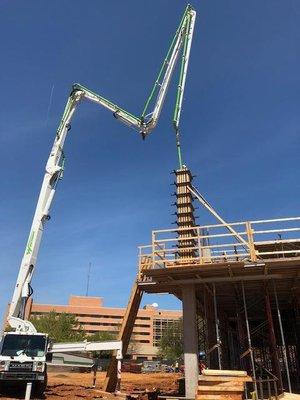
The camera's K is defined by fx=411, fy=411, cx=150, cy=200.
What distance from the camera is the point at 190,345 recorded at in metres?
19.3

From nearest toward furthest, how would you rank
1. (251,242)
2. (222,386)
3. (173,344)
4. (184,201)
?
(222,386)
(251,242)
(184,201)
(173,344)

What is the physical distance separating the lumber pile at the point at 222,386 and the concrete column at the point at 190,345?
352 cm

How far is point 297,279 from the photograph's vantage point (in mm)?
20547

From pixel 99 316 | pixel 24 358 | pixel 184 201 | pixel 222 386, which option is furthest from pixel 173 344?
pixel 222 386

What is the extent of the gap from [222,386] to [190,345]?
15.3ft

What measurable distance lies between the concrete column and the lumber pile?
11.5 ft

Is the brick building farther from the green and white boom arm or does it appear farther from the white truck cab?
the white truck cab

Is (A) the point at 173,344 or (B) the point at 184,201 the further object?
(A) the point at 173,344

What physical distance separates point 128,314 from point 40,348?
525cm

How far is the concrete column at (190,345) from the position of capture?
1874cm

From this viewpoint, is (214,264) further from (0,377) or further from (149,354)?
(149,354)

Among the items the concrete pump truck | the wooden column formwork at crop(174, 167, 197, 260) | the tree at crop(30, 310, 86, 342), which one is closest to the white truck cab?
the concrete pump truck

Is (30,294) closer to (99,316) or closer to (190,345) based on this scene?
(190,345)

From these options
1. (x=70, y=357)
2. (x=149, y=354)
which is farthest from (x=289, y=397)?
(x=149, y=354)
